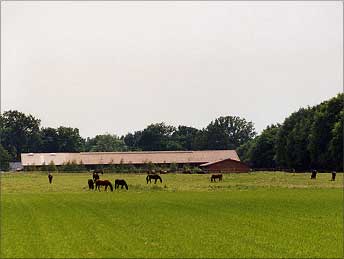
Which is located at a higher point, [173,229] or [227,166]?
[227,166]

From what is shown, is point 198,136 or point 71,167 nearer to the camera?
point 71,167

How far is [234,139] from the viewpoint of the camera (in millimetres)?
163375

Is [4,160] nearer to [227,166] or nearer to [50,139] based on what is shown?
[50,139]

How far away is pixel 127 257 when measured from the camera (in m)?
14.0

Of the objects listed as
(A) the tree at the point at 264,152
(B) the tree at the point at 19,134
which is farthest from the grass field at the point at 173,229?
(B) the tree at the point at 19,134

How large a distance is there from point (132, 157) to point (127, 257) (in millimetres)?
96486

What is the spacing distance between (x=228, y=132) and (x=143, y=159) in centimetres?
5721

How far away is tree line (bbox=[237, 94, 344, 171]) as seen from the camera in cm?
8062

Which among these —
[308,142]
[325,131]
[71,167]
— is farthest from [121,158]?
[325,131]

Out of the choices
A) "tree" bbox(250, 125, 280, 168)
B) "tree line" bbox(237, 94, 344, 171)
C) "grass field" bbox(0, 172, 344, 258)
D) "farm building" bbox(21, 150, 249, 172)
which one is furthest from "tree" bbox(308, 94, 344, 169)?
"grass field" bbox(0, 172, 344, 258)

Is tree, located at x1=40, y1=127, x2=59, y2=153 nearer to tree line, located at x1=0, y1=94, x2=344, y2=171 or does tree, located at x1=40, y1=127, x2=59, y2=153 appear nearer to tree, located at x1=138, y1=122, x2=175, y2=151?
tree line, located at x1=0, y1=94, x2=344, y2=171

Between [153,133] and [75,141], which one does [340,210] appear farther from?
[153,133]

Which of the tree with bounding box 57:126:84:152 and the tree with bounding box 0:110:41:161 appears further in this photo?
the tree with bounding box 57:126:84:152

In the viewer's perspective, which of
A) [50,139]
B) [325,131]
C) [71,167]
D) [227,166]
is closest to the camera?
[325,131]
